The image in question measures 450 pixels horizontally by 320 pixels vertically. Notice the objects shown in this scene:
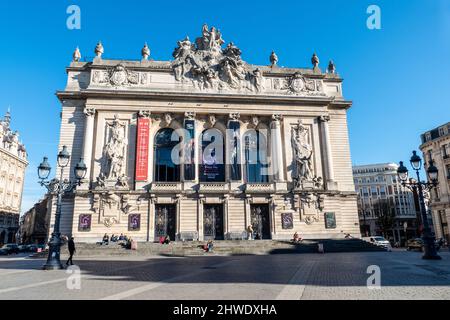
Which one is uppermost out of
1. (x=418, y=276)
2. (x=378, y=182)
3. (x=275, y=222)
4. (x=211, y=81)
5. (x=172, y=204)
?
(x=211, y=81)

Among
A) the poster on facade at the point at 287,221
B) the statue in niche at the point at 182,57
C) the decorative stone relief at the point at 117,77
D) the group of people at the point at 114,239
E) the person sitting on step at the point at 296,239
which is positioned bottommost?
the person sitting on step at the point at 296,239

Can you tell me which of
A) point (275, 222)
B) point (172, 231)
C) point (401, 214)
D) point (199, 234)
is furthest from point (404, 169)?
point (401, 214)

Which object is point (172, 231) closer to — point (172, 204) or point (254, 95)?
point (172, 204)

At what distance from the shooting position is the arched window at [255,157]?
33875mm

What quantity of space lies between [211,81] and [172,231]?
17161 mm

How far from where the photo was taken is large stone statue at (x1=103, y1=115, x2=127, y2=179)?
101 ft

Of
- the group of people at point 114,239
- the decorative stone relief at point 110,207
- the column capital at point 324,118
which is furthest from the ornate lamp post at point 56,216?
the column capital at point 324,118

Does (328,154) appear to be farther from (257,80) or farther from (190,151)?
(190,151)

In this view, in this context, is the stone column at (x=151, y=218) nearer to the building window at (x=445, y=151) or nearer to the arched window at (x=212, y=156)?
the arched window at (x=212, y=156)

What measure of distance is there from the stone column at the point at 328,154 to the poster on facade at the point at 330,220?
2.81 meters

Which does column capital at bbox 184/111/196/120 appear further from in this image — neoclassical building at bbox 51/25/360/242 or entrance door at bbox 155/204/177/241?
entrance door at bbox 155/204/177/241
